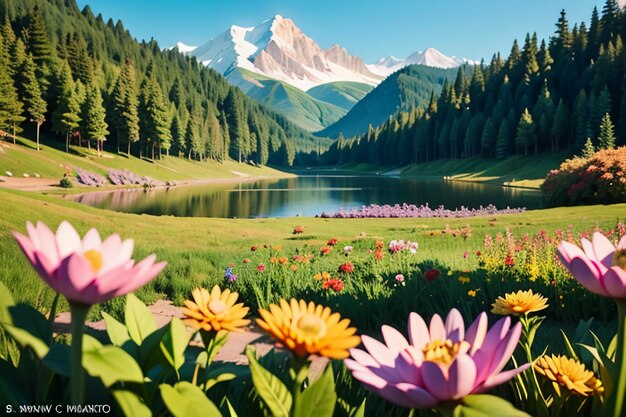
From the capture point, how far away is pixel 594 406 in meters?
1.59

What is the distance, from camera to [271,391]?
3.60ft

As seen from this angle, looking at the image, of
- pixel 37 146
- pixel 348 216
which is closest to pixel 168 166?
pixel 37 146

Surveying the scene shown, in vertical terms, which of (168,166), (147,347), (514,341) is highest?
(168,166)

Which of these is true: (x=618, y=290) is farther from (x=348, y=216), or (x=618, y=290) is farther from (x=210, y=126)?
(x=210, y=126)

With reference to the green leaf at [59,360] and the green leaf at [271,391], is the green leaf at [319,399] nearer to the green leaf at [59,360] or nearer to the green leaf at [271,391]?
the green leaf at [271,391]

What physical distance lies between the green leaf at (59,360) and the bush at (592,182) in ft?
86.5

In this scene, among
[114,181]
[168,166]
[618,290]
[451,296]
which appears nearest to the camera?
[618,290]

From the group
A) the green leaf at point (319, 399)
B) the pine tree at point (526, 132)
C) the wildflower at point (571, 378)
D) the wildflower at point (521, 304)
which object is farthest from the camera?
the pine tree at point (526, 132)

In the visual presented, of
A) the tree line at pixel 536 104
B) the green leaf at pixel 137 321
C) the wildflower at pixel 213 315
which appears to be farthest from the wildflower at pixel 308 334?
the tree line at pixel 536 104

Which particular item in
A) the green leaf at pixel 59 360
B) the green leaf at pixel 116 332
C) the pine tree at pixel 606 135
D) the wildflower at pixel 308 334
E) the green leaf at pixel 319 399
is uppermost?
the pine tree at pixel 606 135

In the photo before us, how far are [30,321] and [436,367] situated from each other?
3.98 feet

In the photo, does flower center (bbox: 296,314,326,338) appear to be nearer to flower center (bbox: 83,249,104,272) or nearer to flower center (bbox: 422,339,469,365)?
flower center (bbox: 422,339,469,365)

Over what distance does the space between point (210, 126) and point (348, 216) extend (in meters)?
71.1

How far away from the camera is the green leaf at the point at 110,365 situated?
968mm
